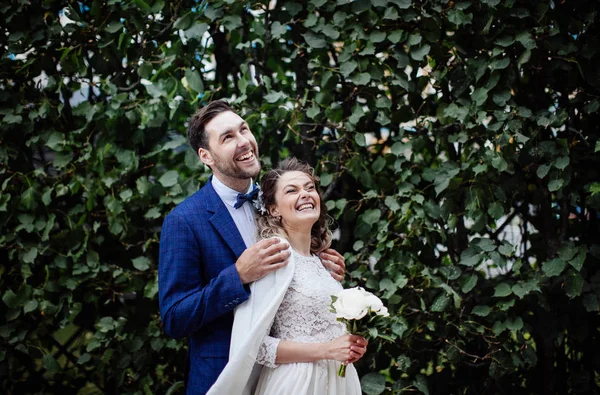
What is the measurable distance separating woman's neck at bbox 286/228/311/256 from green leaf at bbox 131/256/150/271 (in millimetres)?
1064

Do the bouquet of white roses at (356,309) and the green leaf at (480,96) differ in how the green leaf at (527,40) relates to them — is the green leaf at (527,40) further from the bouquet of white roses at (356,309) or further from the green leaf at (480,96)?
the bouquet of white roses at (356,309)

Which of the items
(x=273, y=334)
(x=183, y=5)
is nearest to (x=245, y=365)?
(x=273, y=334)

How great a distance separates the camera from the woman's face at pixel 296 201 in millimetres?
2047

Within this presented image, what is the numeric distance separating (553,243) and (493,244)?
32 centimetres

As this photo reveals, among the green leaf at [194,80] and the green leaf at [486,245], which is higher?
the green leaf at [194,80]

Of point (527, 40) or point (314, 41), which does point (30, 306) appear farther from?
point (527, 40)

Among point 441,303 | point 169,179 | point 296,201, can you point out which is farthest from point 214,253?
point 441,303

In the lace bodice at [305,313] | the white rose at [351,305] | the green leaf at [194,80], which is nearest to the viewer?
the white rose at [351,305]

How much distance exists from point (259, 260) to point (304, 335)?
0.30 metres

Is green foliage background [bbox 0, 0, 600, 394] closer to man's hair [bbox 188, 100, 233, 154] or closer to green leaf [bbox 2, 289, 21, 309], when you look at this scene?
green leaf [bbox 2, 289, 21, 309]

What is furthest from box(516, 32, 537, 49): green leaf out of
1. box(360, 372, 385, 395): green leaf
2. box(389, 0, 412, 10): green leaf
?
box(360, 372, 385, 395): green leaf

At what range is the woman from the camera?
1.87m

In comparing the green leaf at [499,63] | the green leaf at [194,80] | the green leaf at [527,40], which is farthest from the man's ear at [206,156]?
the green leaf at [527,40]

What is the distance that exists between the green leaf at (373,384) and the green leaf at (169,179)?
128 centimetres
